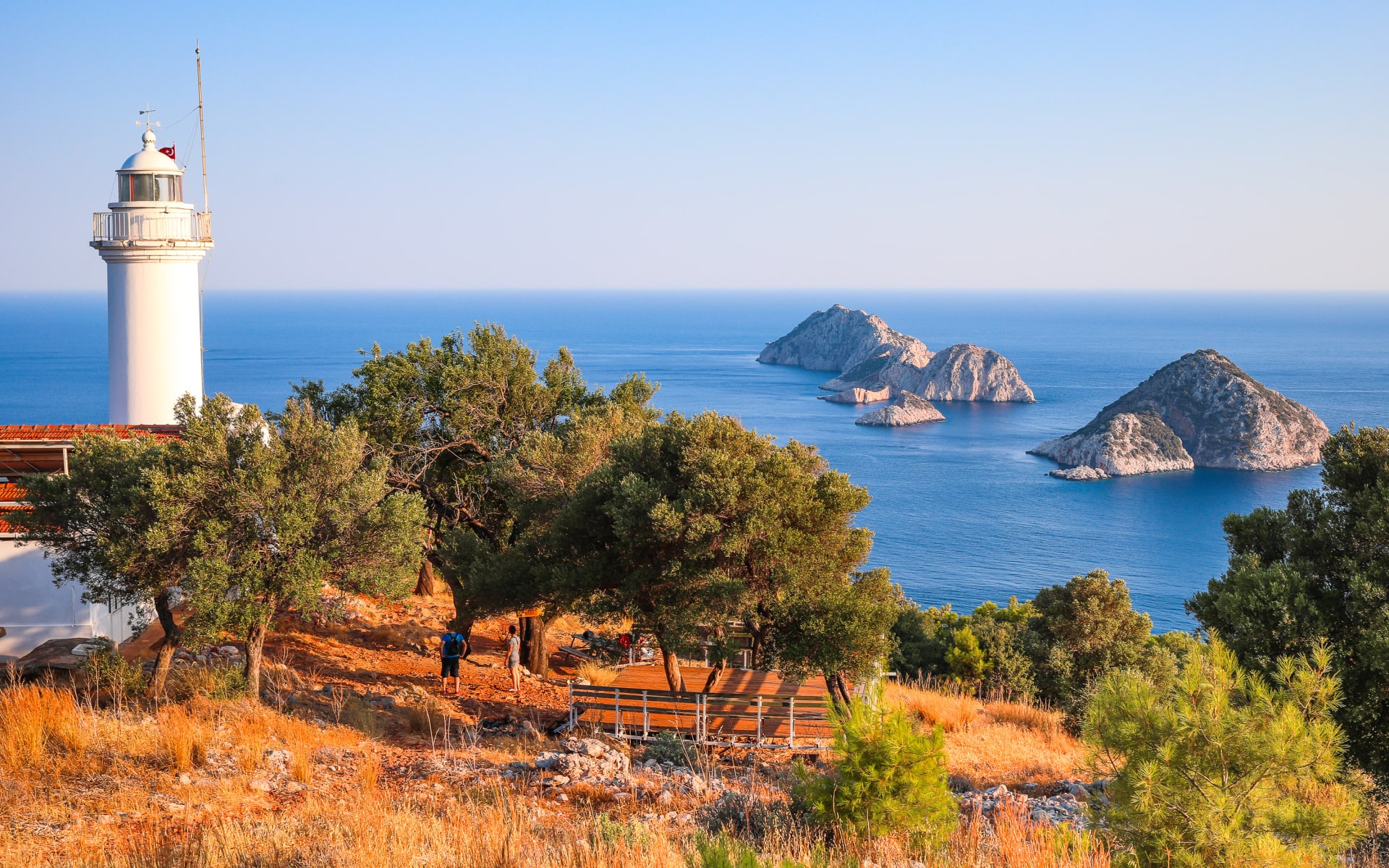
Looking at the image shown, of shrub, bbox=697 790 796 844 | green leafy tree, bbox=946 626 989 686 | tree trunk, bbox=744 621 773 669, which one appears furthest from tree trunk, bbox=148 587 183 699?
green leafy tree, bbox=946 626 989 686

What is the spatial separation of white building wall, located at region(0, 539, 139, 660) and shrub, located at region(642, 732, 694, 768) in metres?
10.0

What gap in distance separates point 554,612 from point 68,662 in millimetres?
6507

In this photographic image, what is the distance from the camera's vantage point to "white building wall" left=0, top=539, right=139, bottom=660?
15617 mm

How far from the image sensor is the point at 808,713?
12.9 m

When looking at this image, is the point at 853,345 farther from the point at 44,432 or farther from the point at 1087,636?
the point at 44,432

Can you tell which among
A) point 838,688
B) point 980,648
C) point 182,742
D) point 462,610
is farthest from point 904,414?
point 182,742

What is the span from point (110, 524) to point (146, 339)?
44.5 ft

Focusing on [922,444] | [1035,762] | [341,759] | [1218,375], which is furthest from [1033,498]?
[341,759]

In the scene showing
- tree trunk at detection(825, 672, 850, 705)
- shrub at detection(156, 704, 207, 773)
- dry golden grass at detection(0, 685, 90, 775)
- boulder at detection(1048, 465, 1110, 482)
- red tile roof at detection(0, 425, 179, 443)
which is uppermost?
red tile roof at detection(0, 425, 179, 443)

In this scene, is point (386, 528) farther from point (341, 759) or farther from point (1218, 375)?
point (1218, 375)

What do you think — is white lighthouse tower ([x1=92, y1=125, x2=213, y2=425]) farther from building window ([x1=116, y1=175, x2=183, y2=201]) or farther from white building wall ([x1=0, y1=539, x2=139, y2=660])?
white building wall ([x1=0, y1=539, x2=139, y2=660])

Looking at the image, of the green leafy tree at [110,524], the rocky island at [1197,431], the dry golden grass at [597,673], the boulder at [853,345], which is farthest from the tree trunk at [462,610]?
the boulder at [853,345]

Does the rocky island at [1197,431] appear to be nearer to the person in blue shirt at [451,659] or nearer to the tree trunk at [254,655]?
the person in blue shirt at [451,659]

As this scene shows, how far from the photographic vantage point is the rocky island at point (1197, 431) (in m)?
103
